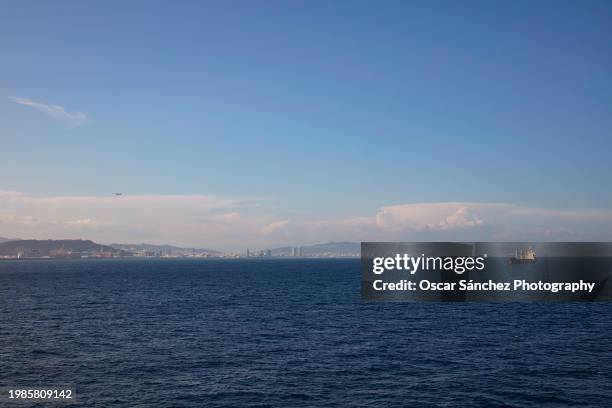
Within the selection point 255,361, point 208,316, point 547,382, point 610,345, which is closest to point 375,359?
point 255,361

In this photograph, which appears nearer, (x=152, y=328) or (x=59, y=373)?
(x=59, y=373)

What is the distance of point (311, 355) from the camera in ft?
198

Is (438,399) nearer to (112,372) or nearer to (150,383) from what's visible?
(150,383)

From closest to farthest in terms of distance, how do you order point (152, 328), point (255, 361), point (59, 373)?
point (59, 373)
point (255, 361)
point (152, 328)

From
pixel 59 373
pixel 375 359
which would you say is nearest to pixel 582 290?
pixel 375 359

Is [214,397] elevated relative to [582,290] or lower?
lower

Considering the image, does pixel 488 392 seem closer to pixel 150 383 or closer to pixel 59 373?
pixel 150 383

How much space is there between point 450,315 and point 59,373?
72.5 m

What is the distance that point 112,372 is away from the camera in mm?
52781

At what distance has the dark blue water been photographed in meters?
45.7

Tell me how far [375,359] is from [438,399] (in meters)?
14.6

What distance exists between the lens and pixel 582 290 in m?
37.9

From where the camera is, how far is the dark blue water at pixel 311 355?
4569 cm

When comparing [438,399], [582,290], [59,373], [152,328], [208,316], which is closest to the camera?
[582,290]
